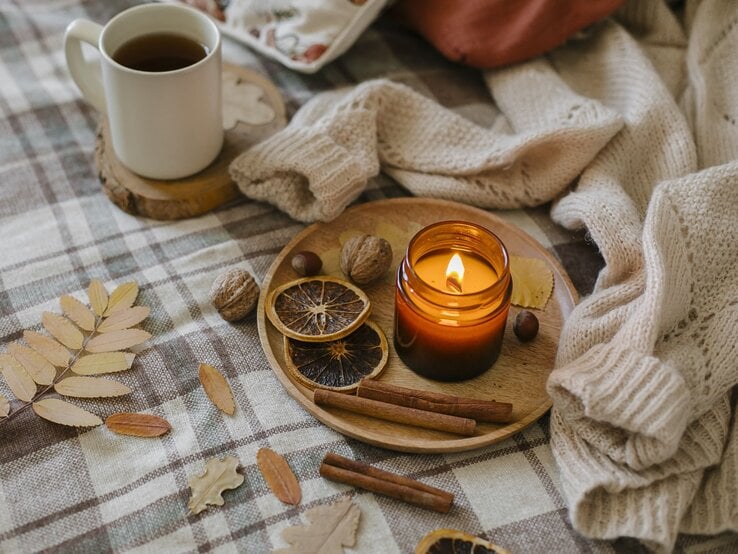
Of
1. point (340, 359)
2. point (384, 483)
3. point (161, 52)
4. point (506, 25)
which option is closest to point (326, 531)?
point (384, 483)

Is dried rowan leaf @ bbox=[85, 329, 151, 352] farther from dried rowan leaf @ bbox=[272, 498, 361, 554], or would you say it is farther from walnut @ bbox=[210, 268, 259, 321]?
dried rowan leaf @ bbox=[272, 498, 361, 554]

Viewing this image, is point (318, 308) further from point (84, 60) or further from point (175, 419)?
point (84, 60)

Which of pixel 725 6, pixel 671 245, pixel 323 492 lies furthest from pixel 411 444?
pixel 725 6

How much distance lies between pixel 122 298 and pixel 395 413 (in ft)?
1.10

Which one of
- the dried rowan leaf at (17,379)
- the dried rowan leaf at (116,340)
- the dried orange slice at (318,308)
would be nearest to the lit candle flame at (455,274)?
the dried orange slice at (318,308)

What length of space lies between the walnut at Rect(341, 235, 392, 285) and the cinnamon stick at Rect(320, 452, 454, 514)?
21cm

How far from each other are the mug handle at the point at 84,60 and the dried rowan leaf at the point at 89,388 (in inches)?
14.1

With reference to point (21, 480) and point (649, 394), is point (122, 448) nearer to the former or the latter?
point (21, 480)

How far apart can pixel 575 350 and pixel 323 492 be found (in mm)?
281

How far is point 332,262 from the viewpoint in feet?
3.24

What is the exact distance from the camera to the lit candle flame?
0.85 m

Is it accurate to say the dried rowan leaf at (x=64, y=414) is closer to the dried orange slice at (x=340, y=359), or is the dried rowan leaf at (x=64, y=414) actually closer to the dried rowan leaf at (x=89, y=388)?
the dried rowan leaf at (x=89, y=388)

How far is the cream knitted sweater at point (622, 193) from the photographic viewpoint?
78 cm

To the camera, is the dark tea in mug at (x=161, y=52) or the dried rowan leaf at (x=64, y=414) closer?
the dried rowan leaf at (x=64, y=414)
